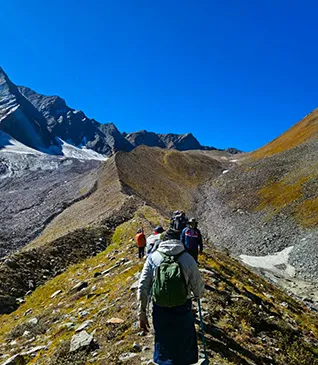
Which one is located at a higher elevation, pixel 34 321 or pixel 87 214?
pixel 87 214

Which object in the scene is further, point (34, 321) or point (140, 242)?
point (140, 242)

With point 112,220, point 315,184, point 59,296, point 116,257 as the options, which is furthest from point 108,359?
point 315,184

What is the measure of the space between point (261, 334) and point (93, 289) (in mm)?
7878

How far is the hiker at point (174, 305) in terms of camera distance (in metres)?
5.85

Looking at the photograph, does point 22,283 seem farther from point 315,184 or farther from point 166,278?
point 315,184

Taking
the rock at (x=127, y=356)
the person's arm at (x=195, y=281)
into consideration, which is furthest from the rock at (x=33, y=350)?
the person's arm at (x=195, y=281)

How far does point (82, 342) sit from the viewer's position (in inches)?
354

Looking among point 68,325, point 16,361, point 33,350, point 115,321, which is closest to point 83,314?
point 68,325

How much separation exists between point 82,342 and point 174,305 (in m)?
4.59

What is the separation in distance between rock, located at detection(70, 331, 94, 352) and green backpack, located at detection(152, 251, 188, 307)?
409 cm

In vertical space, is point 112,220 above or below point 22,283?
above

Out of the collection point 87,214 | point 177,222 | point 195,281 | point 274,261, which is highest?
point 87,214

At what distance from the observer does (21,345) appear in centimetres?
1119

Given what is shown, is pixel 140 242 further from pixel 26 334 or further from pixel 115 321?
pixel 115 321
